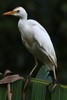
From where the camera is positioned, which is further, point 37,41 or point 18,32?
point 18,32

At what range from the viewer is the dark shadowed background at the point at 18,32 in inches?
269

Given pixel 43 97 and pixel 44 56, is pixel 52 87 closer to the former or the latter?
pixel 43 97

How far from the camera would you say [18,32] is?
22.7 feet

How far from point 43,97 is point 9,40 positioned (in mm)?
5270

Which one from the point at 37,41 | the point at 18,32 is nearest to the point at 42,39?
the point at 37,41

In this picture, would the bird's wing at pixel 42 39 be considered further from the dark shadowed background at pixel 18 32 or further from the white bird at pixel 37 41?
the dark shadowed background at pixel 18 32

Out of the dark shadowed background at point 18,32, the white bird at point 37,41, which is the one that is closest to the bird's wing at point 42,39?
the white bird at point 37,41

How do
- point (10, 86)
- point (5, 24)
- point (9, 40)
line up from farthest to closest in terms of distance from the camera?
point (9, 40) < point (5, 24) < point (10, 86)

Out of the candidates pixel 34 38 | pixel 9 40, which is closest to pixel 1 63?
pixel 9 40

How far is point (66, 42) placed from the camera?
704cm

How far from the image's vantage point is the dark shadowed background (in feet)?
22.4

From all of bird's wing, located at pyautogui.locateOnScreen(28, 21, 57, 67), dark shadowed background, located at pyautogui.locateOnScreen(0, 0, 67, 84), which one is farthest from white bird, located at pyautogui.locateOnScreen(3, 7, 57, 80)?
dark shadowed background, located at pyautogui.locateOnScreen(0, 0, 67, 84)

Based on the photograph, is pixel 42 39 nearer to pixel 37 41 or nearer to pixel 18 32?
pixel 37 41

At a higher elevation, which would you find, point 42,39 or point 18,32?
point 18,32
